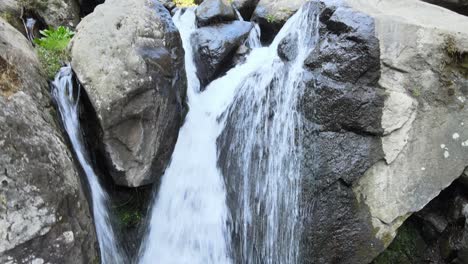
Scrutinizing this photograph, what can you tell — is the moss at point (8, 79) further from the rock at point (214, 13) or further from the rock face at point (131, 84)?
the rock at point (214, 13)

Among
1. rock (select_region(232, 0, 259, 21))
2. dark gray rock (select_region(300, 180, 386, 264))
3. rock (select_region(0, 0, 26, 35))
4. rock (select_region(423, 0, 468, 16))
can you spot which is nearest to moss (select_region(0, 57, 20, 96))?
rock (select_region(0, 0, 26, 35))

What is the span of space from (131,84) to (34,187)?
5.48 feet

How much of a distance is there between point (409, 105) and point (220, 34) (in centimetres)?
363

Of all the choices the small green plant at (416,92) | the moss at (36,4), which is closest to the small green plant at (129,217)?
the small green plant at (416,92)

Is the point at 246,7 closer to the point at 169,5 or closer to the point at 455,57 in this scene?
the point at 169,5

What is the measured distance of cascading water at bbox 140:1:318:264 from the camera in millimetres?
4711

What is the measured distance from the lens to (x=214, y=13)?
7348mm

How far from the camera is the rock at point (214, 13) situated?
7324 millimetres

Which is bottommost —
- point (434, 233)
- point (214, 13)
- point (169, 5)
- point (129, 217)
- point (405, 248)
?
point (405, 248)

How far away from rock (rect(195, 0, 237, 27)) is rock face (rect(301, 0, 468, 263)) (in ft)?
10.1

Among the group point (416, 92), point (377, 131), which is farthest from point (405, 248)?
point (416, 92)

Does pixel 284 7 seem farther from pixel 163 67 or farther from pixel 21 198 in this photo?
pixel 21 198

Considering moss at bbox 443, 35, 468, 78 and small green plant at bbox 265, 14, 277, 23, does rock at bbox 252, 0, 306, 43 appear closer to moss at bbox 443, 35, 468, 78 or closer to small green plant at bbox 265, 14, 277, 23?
small green plant at bbox 265, 14, 277, 23

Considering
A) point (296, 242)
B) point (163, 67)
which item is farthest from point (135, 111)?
point (296, 242)
